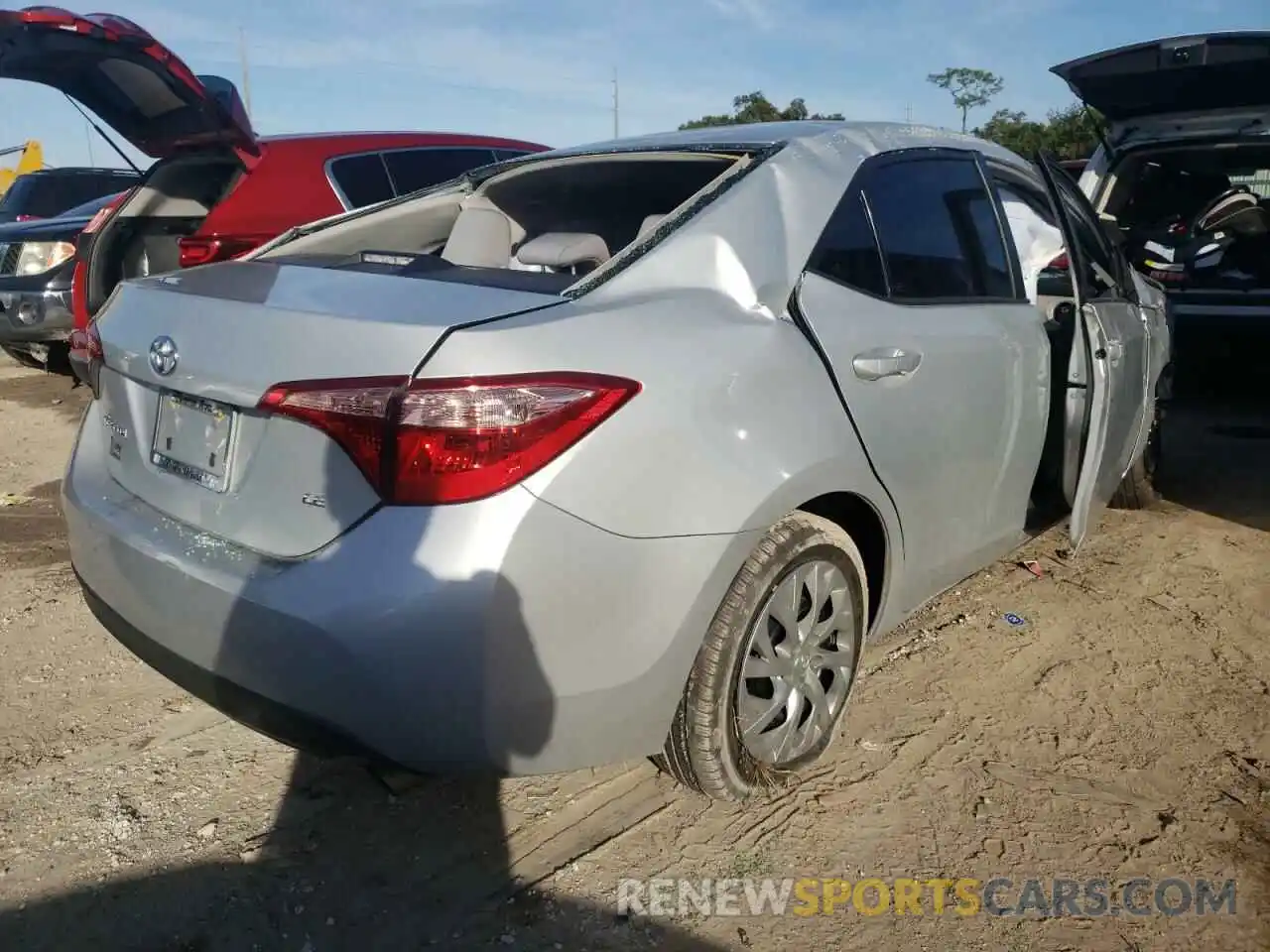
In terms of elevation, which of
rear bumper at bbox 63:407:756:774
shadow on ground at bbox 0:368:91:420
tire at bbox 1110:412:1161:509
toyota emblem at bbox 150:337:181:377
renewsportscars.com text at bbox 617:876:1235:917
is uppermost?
toyota emblem at bbox 150:337:181:377

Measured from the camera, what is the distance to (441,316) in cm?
194

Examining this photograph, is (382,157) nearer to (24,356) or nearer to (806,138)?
(806,138)

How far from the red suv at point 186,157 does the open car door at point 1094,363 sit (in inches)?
132

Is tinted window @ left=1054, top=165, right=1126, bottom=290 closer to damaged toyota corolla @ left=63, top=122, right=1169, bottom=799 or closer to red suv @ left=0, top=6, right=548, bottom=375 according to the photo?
damaged toyota corolla @ left=63, top=122, right=1169, bottom=799

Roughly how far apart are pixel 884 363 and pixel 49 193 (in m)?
10.9

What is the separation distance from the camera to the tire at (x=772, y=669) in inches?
89.6

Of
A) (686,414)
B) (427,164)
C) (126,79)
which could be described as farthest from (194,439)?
(427,164)

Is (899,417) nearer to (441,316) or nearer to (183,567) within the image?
(441,316)

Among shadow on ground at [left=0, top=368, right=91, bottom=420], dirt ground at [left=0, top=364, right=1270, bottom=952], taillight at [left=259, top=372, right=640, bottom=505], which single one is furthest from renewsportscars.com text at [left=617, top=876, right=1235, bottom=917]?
shadow on ground at [left=0, top=368, right=91, bottom=420]

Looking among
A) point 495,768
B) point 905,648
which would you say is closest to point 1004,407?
point 905,648

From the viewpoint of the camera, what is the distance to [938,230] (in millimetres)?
3023

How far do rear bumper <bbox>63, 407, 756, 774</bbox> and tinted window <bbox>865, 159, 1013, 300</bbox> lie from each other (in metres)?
1.08

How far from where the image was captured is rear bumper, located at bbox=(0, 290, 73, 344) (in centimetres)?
663

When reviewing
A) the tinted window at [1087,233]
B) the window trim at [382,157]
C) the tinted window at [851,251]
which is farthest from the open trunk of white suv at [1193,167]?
the tinted window at [851,251]
